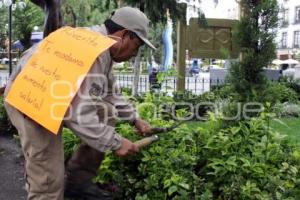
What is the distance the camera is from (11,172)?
5.53 m

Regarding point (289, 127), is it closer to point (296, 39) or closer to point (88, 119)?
point (88, 119)

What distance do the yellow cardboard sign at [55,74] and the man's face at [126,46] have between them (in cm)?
11

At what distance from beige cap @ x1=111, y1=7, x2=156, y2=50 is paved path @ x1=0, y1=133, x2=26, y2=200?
7.14 ft

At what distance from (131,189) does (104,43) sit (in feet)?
4.63

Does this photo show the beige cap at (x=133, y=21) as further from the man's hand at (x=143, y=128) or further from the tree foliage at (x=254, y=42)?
the tree foliage at (x=254, y=42)

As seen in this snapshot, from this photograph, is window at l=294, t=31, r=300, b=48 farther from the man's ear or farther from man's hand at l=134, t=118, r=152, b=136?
the man's ear

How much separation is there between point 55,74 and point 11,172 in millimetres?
2784

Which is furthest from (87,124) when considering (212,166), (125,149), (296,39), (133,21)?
(296,39)

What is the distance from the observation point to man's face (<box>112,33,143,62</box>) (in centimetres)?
316

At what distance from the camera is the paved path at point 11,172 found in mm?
4707

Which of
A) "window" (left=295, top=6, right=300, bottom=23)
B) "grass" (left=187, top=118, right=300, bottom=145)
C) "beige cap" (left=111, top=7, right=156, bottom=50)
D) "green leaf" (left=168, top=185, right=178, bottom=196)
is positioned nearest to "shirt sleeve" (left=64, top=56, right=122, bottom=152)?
"beige cap" (left=111, top=7, right=156, bottom=50)

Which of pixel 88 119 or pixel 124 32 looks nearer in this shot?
pixel 88 119

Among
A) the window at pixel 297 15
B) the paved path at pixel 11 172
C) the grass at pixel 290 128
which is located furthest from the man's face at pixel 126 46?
the window at pixel 297 15

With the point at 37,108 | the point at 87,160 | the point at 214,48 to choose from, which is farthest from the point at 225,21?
the point at 37,108
